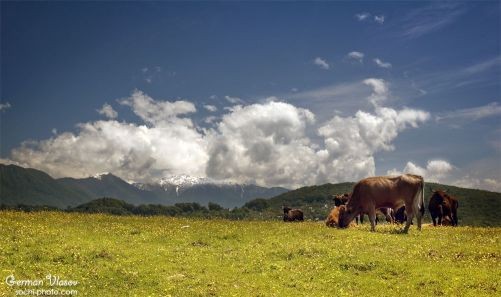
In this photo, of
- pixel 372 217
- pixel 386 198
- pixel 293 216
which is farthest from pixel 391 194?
pixel 293 216

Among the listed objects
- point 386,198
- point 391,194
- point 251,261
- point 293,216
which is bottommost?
point 251,261

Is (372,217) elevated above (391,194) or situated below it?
below

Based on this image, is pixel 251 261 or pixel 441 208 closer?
pixel 251 261

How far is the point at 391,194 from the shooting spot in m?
32.0

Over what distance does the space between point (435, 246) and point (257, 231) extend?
11509 mm

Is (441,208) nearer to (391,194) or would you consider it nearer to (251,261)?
(391,194)

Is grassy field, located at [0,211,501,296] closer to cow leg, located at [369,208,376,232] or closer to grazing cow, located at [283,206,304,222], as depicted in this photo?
cow leg, located at [369,208,376,232]

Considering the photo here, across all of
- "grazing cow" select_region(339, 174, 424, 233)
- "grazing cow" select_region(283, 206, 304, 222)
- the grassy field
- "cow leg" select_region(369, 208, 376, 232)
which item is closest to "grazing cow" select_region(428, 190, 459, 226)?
"grazing cow" select_region(339, 174, 424, 233)

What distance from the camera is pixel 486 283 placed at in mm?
18250

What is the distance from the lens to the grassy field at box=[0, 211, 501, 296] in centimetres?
1867

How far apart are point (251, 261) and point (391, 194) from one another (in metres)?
13.9

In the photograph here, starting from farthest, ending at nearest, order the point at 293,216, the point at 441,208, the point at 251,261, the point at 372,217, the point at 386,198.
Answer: the point at 293,216, the point at 441,208, the point at 386,198, the point at 372,217, the point at 251,261

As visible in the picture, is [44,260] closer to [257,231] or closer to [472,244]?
[257,231]

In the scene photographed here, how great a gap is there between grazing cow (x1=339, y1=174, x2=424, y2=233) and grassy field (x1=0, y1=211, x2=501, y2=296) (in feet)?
8.62
